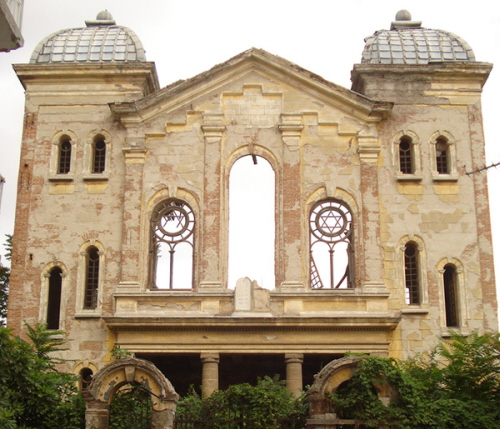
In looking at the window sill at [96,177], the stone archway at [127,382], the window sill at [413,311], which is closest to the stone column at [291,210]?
the window sill at [413,311]

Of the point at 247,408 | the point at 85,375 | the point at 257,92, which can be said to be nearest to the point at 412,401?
the point at 247,408

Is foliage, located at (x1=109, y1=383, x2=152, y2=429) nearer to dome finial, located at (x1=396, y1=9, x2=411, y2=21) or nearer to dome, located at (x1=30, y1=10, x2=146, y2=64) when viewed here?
dome, located at (x1=30, y1=10, x2=146, y2=64)

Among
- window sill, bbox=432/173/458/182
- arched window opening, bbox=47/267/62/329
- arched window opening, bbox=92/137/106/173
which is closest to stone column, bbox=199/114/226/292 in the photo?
arched window opening, bbox=92/137/106/173

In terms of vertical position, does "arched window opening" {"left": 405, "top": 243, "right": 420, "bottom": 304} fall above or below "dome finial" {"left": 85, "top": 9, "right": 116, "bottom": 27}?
below

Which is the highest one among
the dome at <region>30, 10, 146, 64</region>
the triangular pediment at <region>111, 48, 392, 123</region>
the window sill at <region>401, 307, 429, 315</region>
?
the dome at <region>30, 10, 146, 64</region>

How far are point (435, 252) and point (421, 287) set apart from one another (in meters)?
1.18

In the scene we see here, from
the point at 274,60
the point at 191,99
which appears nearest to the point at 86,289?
the point at 191,99

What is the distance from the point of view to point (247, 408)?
18.9 m

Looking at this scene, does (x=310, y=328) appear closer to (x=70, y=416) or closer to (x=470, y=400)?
(x=470, y=400)

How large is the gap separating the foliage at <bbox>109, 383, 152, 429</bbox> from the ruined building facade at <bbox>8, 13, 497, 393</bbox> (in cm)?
586

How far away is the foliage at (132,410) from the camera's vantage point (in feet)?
62.8

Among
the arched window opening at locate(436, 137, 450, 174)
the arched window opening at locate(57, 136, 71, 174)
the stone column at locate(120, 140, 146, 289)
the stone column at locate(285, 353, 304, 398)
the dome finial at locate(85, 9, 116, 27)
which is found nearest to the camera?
the stone column at locate(285, 353, 304, 398)

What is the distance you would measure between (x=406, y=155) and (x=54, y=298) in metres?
11.9

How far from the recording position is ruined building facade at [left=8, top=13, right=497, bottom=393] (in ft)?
84.8
